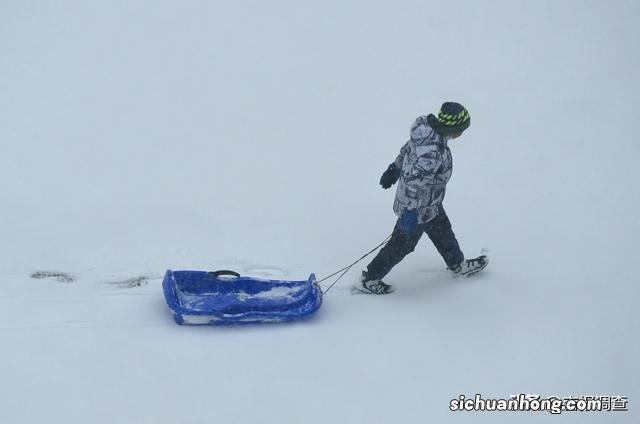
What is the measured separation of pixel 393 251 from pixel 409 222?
294 mm

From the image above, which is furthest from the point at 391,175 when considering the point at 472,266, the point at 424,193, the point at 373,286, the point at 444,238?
the point at 472,266

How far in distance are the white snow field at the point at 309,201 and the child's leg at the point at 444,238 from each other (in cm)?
26

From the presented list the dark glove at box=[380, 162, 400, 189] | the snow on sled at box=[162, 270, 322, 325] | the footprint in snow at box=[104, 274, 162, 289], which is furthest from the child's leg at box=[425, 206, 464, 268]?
the footprint in snow at box=[104, 274, 162, 289]

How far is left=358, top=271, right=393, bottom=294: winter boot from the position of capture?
544cm

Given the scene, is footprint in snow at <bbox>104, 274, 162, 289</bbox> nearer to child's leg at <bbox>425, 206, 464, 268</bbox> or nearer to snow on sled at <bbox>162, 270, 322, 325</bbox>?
snow on sled at <bbox>162, 270, 322, 325</bbox>

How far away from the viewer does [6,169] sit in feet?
21.2

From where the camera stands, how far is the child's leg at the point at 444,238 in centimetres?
534

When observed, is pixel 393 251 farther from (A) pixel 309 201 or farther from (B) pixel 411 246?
(A) pixel 309 201

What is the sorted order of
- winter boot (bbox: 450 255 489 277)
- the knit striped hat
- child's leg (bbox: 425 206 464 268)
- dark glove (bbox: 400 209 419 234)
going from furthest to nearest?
winter boot (bbox: 450 255 489 277) → child's leg (bbox: 425 206 464 268) → dark glove (bbox: 400 209 419 234) → the knit striped hat

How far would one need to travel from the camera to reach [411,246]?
527 centimetres

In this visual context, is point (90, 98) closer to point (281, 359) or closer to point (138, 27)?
point (138, 27)

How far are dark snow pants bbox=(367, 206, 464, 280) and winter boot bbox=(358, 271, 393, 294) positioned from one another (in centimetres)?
4

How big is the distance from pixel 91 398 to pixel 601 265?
4.31m

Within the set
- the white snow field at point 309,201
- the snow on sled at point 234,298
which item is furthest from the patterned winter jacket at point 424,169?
the snow on sled at point 234,298
